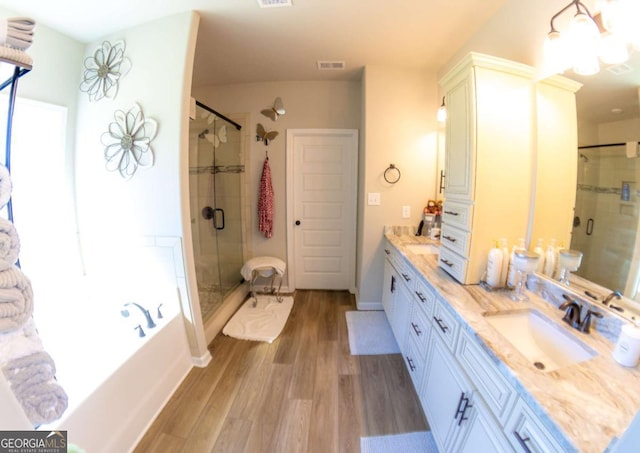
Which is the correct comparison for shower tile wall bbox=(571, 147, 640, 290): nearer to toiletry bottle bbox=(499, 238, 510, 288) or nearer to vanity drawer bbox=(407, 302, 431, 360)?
toiletry bottle bbox=(499, 238, 510, 288)

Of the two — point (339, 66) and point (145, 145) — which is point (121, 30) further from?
point (339, 66)

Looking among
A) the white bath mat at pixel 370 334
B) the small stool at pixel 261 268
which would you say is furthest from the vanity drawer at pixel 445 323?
the small stool at pixel 261 268

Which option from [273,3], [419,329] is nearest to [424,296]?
[419,329]

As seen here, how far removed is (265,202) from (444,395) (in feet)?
8.09

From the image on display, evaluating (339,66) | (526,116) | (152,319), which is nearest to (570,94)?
(526,116)

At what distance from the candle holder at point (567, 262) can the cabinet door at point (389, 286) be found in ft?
3.58

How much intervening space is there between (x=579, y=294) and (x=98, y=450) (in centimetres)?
246

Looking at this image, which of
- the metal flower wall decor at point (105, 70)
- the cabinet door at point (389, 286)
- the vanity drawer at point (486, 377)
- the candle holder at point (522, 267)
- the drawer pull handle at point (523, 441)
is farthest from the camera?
the cabinet door at point (389, 286)

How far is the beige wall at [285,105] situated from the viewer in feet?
9.09

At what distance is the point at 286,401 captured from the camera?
1.59 meters

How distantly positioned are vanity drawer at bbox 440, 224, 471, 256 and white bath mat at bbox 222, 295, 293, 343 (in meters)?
1.76

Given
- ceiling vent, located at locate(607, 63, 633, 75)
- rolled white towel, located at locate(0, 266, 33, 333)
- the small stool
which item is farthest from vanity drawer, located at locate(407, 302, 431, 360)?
rolled white towel, located at locate(0, 266, 33, 333)

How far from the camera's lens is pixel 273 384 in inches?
67.9

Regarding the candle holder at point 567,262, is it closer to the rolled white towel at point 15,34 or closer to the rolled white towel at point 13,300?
the rolled white towel at point 13,300
